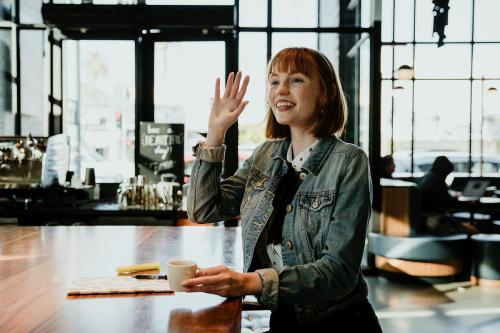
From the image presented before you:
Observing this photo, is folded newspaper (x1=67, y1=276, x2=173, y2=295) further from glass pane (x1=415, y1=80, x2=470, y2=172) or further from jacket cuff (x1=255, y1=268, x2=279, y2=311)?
glass pane (x1=415, y1=80, x2=470, y2=172)

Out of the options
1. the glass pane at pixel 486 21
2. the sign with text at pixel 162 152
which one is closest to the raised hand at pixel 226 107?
the sign with text at pixel 162 152

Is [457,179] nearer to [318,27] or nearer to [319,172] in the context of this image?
[318,27]

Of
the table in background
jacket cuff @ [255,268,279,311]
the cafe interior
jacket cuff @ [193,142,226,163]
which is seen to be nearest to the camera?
the table in background

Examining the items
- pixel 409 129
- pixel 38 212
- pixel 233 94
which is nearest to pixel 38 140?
pixel 38 212

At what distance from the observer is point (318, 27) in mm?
5680

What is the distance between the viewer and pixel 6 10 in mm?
5613

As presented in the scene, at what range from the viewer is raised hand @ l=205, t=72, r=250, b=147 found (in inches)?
59.1

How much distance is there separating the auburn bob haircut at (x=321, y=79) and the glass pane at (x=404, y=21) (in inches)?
251

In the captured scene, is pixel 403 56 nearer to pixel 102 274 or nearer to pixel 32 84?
pixel 32 84

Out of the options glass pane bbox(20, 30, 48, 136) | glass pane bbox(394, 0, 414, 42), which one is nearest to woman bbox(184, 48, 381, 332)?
glass pane bbox(20, 30, 48, 136)

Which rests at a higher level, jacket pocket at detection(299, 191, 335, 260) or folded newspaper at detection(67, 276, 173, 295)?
jacket pocket at detection(299, 191, 335, 260)

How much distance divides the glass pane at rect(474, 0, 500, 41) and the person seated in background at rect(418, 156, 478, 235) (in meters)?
3.13

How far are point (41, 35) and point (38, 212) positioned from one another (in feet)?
7.54

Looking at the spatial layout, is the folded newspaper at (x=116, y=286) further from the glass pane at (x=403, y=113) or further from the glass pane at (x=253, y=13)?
A: the glass pane at (x=403, y=113)
